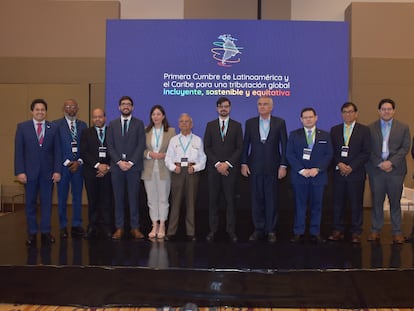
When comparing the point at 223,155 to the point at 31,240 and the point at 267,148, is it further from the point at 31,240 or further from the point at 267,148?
the point at 31,240

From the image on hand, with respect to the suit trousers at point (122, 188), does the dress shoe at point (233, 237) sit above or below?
below

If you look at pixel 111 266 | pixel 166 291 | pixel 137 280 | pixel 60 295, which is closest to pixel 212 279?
pixel 166 291

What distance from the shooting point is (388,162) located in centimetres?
408

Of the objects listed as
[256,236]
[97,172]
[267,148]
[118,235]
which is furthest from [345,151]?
[97,172]

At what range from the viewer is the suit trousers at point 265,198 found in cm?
427

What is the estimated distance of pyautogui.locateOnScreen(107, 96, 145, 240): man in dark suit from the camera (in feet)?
13.9

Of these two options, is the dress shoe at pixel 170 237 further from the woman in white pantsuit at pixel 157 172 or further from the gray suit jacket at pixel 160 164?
the gray suit jacket at pixel 160 164

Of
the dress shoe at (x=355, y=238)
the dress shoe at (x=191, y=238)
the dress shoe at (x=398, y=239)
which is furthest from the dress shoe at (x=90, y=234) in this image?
the dress shoe at (x=398, y=239)

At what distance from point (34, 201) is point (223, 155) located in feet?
6.46

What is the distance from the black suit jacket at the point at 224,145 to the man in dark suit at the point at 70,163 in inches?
56.5

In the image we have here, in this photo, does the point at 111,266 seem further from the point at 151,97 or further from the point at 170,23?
the point at 170,23

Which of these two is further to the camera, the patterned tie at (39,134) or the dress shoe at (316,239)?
the dress shoe at (316,239)

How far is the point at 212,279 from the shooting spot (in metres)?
3.32

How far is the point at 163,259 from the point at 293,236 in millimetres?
1544
